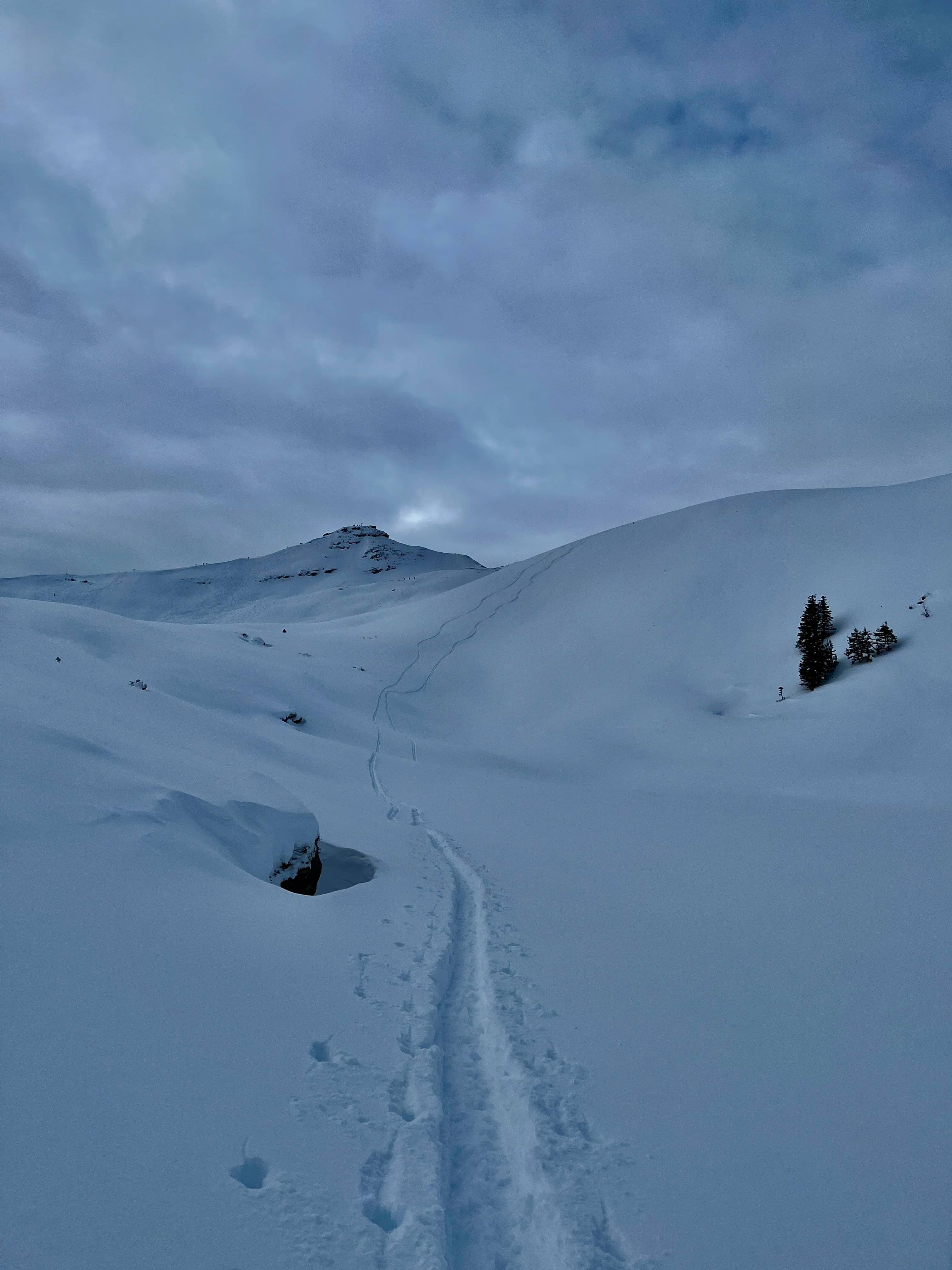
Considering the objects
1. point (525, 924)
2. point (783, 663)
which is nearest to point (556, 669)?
point (783, 663)

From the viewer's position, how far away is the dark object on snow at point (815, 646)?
23.6 metres

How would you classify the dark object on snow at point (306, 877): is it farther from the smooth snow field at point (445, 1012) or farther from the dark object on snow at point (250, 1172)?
the dark object on snow at point (250, 1172)

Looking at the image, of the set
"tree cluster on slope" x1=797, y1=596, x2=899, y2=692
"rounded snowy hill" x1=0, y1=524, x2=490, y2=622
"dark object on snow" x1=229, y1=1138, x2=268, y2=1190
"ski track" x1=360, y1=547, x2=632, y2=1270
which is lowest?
"ski track" x1=360, y1=547, x2=632, y2=1270

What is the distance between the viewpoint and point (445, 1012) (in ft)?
18.2

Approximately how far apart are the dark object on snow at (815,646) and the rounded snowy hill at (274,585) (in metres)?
52.1

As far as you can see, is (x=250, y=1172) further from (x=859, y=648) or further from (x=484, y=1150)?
(x=859, y=648)

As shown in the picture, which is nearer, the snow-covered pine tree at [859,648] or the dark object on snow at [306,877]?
the dark object on snow at [306,877]

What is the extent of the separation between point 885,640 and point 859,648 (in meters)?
0.98

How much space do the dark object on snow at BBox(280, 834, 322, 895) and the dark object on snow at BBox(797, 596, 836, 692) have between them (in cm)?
2090

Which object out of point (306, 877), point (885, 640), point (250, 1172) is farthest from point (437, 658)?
point (250, 1172)

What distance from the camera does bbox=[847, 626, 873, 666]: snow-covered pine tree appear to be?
23.5 m

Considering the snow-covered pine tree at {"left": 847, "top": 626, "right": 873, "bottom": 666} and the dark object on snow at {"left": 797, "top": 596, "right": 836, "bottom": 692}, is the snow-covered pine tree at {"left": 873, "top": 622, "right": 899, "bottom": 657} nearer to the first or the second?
the snow-covered pine tree at {"left": 847, "top": 626, "right": 873, "bottom": 666}

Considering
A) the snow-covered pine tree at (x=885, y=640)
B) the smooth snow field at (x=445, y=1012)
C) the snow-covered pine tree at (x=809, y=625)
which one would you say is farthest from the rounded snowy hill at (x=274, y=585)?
the smooth snow field at (x=445, y=1012)

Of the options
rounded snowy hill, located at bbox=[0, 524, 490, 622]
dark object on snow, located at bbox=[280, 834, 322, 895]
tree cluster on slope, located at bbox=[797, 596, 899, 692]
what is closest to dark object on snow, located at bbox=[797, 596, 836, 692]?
tree cluster on slope, located at bbox=[797, 596, 899, 692]
